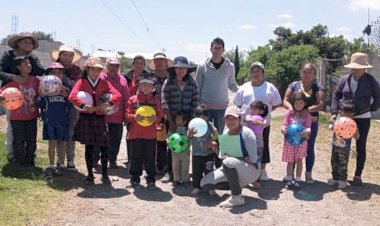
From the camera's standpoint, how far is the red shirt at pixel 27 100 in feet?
22.5

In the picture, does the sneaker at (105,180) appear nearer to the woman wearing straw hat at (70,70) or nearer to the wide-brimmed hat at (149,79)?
the woman wearing straw hat at (70,70)

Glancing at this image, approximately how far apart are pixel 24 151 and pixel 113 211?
2393mm

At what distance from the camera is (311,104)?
22.3ft

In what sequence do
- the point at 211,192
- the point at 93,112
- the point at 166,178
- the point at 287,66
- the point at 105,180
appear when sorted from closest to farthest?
the point at 211,192 < the point at 93,112 < the point at 105,180 < the point at 166,178 < the point at 287,66

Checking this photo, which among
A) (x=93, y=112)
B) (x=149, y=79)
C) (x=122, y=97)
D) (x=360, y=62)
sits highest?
(x=360, y=62)

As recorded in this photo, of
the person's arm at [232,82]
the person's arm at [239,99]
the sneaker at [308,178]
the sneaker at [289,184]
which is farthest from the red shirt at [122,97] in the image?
the sneaker at [308,178]

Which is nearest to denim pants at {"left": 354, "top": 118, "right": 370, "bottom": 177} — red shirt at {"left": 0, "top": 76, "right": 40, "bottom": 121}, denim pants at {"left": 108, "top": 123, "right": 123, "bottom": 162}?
denim pants at {"left": 108, "top": 123, "right": 123, "bottom": 162}

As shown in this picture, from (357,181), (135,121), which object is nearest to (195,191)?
(135,121)

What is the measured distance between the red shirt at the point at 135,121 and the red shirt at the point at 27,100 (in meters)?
1.58

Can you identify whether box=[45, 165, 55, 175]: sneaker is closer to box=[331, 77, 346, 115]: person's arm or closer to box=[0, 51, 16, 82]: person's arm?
box=[0, 51, 16, 82]: person's arm

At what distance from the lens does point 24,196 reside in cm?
591

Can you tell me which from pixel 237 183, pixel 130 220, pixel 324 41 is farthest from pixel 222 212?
pixel 324 41

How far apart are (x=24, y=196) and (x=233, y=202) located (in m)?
2.76

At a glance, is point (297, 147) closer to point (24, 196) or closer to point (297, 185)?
point (297, 185)
